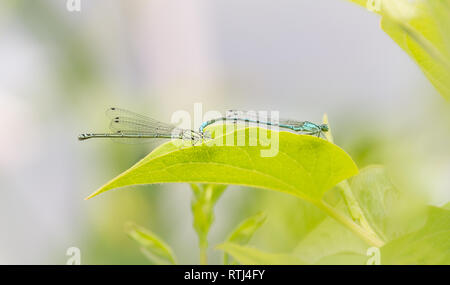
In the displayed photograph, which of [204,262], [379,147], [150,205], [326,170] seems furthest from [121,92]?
[326,170]

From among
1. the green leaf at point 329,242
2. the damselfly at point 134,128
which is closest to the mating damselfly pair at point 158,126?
the damselfly at point 134,128

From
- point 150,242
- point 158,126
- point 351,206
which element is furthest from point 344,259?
point 158,126

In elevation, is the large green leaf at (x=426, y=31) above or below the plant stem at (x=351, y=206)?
above

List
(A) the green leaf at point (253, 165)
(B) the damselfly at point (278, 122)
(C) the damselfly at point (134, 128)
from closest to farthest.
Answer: (A) the green leaf at point (253, 165) < (B) the damselfly at point (278, 122) < (C) the damselfly at point (134, 128)

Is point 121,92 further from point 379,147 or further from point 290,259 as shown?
point 290,259

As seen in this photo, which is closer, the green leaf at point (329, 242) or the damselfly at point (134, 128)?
the green leaf at point (329, 242)

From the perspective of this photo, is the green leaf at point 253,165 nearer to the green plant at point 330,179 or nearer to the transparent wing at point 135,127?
the green plant at point 330,179

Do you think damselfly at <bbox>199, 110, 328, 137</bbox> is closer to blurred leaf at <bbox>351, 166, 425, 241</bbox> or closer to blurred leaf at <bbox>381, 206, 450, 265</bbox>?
blurred leaf at <bbox>351, 166, 425, 241</bbox>

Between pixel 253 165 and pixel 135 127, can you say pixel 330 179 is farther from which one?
pixel 135 127
